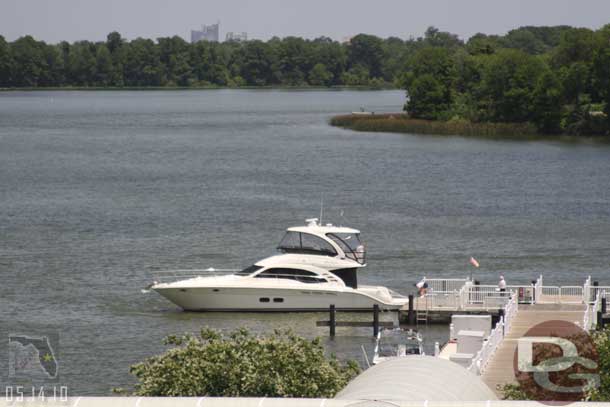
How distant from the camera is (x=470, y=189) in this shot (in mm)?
85875

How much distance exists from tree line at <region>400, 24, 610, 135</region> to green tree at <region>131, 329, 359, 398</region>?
112 metres

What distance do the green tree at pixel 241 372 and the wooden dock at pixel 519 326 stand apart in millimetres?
6151

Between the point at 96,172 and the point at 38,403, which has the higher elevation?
the point at 38,403

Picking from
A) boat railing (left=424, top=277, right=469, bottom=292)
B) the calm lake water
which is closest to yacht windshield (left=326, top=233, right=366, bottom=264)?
boat railing (left=424, top=277, right=469, bottom=292)

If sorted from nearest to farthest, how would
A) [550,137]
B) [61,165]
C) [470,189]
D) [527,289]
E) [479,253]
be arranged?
[527,289], [479,253], [470,189], [61,165], [550,137]

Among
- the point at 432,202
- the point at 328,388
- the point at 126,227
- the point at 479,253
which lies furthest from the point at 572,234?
the point at 328,388

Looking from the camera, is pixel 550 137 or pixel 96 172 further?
pixel 550 137

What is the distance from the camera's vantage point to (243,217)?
6944 cm

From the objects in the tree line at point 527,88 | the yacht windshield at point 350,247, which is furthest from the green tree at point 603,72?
the yacht windshield at point 350,247

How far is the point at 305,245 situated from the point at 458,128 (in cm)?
9429

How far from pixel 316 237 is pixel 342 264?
1.60m

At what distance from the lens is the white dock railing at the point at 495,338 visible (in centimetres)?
3112

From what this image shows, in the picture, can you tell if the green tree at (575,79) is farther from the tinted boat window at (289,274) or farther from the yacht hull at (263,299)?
the yacht hull at (263,299)

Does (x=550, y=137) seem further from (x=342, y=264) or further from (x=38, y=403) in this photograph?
(x=38, y=403)
